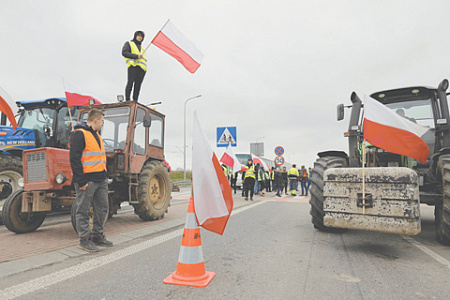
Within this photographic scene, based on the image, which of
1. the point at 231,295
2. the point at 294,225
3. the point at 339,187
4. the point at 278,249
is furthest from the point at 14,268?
the point at 294,225

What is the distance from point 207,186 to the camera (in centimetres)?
296

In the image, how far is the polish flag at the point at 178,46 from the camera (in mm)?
5977

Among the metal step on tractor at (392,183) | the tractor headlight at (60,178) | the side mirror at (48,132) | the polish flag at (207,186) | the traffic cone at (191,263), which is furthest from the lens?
the side mirror at (48,132)

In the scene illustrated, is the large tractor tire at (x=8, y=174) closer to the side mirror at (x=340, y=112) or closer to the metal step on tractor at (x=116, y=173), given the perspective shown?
the metal step on tractor at (x=116, y=173)

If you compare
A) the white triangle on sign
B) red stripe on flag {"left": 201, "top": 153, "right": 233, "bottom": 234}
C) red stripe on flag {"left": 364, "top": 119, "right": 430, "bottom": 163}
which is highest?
the white triangle on sign

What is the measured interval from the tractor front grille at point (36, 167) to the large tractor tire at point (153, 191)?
1765 millimetres

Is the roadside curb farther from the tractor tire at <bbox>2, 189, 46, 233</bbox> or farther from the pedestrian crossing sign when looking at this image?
the pedestrian crossing sign

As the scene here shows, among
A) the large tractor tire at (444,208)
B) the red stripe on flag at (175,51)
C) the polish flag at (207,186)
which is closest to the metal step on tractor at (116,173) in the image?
the red stripe on flag at (175,51)

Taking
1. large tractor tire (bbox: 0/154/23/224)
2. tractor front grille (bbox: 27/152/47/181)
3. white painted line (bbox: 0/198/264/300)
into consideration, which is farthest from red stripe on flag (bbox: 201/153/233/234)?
large tractor tire (bbox: 0/154/23/224)

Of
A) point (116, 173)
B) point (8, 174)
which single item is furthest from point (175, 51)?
point (8, 174)

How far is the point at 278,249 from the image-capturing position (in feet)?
13.2

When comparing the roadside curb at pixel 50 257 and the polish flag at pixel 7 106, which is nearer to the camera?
the roadside curb at pixel 50 257

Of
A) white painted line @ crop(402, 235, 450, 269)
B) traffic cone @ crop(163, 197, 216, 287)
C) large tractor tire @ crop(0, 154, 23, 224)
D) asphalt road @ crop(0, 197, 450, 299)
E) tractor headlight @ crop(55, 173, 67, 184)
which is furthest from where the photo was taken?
large tractor tire @ crop(0, 154, 23, 224)

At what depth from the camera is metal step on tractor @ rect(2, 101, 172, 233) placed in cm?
465
